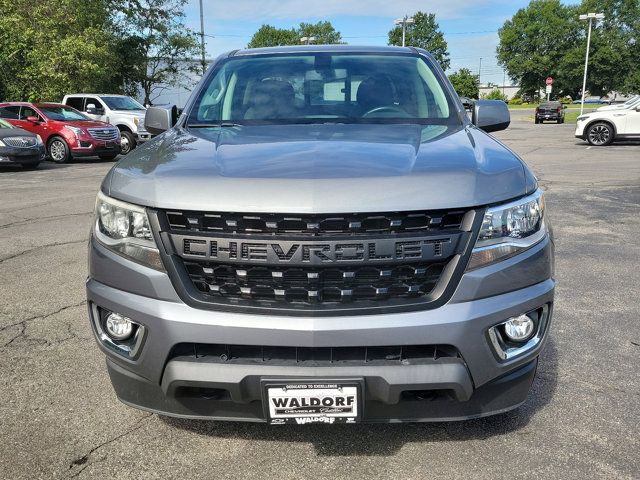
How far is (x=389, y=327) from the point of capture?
2.02 metres

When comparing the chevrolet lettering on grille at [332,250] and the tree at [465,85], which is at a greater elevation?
the tree at [465,85]

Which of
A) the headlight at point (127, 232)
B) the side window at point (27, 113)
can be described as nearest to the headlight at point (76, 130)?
the side window at point (27, 113)

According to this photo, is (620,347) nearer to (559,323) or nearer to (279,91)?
(559,323)

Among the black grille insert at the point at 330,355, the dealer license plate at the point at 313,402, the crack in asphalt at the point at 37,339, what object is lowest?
the crack in asphalt at the point at 37,339

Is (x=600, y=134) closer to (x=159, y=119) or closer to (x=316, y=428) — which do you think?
(x=159, y=119)

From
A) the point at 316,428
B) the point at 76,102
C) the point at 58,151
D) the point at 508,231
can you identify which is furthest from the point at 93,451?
the point at 76,102

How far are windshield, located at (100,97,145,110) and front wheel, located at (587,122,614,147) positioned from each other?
1562cm

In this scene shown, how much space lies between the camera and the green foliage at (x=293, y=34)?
4286 inches

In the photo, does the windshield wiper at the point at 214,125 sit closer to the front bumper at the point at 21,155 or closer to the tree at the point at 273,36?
the front bumper at the point at 21,155

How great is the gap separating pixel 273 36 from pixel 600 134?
99193 millimetres

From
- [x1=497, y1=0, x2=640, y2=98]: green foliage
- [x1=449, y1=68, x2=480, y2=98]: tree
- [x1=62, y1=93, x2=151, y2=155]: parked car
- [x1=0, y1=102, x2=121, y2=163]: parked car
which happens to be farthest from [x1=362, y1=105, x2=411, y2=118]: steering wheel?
[x1=497, y1=0, x2=640, y2=98]: green foliage

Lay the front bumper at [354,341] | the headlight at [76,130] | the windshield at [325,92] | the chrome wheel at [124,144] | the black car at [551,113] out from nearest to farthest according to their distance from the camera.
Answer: the front bumper at [354,341] < the windshield at [325,92] < the headlight at [76,130] < the chrome wheel at [124,144] < the black car at [551,113]

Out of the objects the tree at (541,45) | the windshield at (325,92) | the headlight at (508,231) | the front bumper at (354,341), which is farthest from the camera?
the tree at (541,45)

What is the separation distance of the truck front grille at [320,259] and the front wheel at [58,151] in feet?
53.3
